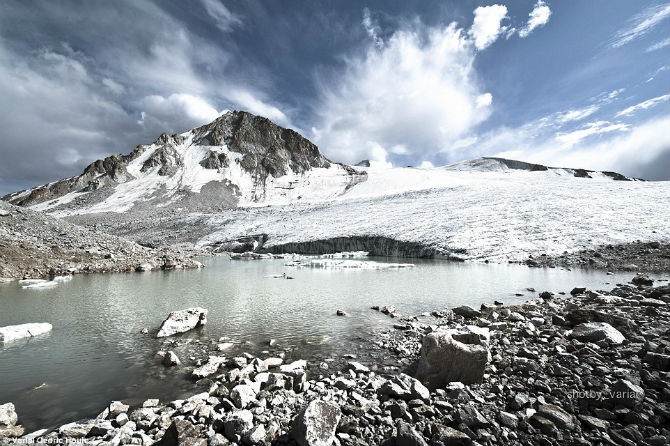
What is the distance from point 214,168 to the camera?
13938 cm

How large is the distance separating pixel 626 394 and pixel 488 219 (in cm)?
4317

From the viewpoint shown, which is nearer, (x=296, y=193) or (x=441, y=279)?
(x=441, y=279)

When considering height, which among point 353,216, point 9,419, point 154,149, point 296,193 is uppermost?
point 154,149

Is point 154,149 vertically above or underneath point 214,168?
above

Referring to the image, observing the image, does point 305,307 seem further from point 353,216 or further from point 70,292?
point 353,216

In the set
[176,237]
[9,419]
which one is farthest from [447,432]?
[176,237]

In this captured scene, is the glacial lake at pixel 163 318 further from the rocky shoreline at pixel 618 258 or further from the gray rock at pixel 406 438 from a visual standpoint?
the rocky shoreline at pixel 618 258

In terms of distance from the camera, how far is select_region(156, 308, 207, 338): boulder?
980cm

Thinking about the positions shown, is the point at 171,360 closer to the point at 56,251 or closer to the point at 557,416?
the point at 557,416

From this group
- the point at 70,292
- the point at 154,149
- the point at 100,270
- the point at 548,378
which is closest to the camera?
the point at 548,378

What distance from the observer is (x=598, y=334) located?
7273 mm

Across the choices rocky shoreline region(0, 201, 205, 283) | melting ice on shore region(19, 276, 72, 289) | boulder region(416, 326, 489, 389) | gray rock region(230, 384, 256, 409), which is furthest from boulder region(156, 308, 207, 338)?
rocky shoreline region(0, 201, 205, 283)

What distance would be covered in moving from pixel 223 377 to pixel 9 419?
3.13 metres

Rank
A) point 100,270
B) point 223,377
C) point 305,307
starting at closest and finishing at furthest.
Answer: point 223,377, point 305,307, point 100,270
